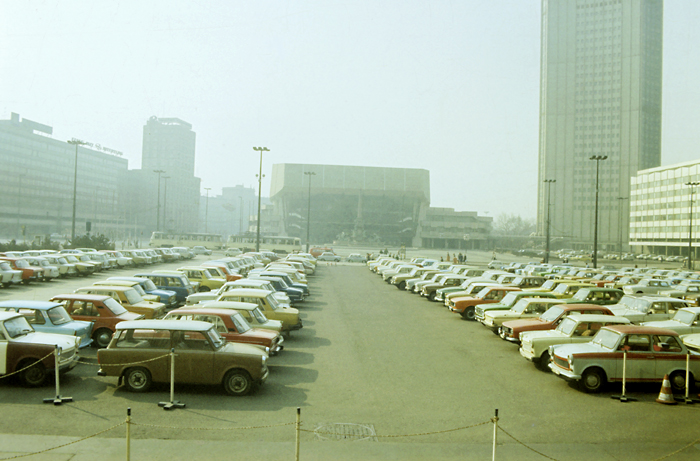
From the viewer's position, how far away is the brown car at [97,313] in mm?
14469

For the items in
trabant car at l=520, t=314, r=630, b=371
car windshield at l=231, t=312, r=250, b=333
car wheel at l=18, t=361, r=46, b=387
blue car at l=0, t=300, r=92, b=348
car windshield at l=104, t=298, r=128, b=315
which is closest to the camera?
car wheel at l=18, t=361, r=46, b=387

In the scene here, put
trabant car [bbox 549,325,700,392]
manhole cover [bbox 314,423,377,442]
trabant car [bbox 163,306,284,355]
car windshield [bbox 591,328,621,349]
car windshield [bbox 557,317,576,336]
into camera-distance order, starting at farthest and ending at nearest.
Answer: car windshield [bbox 557,317,576,336] < trabant car [bbox 163,306,284,355] < car windshield [bbox 591,328,621,349] < trabant car [bbox 549,325,700,392] < manhole cover [bbox 314,423,377,442]

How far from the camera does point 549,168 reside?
168750 millimetres

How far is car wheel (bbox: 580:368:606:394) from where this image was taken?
11312 mm

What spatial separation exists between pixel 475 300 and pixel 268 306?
9.24 metres

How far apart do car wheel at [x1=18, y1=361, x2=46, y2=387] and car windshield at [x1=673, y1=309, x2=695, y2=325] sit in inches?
660

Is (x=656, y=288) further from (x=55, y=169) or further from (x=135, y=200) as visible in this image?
(x=135, y=200)

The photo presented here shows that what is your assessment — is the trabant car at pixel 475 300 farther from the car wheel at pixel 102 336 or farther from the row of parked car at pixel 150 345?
the car wheel at pixel 102 336

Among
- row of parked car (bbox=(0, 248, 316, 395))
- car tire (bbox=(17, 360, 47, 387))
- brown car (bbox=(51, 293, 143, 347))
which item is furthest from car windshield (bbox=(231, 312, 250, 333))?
car tire (bbox=(17, 360, 47, 387))

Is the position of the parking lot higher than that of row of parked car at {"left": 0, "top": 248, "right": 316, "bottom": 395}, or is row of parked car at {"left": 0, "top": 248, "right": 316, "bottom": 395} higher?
row of parked car at {"left": 0, "top": 248, "right": 316, "bottom": 395}

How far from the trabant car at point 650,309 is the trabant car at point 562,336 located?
5.05 metres

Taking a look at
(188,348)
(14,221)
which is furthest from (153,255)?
(14,221)

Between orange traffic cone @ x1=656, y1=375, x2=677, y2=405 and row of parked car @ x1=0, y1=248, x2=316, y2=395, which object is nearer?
row of parked car @ x1=0, y1=248, x2=316, y2=395

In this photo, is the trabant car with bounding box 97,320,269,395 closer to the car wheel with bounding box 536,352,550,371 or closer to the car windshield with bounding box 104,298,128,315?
the car windshield with bounding box 104,298,128,315
